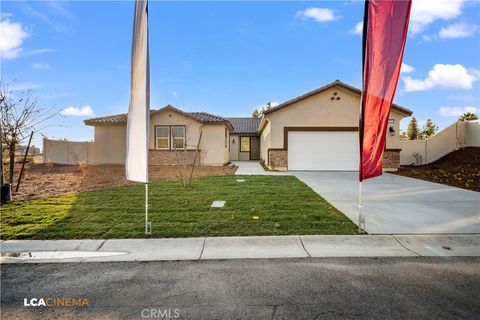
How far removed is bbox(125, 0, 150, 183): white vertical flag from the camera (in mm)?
4871

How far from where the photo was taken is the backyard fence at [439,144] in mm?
18125

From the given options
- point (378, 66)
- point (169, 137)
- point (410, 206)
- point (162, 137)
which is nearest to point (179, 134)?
point (169, 137)

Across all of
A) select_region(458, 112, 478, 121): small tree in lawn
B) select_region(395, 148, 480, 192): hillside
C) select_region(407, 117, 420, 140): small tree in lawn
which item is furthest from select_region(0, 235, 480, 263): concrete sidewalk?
select_region(458, 112, 478, 121): small tree in lawn

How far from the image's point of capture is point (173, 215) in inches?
242

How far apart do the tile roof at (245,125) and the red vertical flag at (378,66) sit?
2297cm

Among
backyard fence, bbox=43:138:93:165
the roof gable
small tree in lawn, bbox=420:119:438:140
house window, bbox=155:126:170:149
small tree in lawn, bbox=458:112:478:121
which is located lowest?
backyard fence, bbox=43:138:93:165

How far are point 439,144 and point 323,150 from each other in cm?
926

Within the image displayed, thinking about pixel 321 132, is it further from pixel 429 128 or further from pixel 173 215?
pixel 429 128

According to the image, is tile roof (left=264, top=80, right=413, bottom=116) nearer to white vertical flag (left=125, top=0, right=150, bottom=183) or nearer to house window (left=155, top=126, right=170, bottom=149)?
house window (left=155, top=126, right=170, bottom=149)

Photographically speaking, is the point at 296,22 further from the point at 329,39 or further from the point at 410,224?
the point at 410,224

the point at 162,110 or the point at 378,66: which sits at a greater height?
the point at 162,110

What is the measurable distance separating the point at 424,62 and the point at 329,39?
4642mm

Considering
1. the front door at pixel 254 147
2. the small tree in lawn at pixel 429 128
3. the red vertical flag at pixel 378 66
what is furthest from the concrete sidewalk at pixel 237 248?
the small tree in lawn at pixel 429 128

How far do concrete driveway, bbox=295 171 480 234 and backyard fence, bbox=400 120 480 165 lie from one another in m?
9.44
